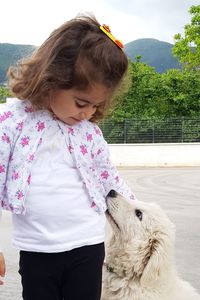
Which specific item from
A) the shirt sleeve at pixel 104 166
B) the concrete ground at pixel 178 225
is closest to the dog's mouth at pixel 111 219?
the shirt sleeve at pixel 104 166

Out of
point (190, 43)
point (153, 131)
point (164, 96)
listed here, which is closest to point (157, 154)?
point (153, 131)

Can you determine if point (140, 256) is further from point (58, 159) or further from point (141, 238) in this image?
point (58, 159)

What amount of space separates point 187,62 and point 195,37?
1.74m

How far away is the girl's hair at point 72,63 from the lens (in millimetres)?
2105

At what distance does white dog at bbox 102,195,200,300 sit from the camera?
2.84 metres

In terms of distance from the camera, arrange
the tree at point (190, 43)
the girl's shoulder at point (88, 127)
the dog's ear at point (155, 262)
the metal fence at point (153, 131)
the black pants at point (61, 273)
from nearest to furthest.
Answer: the black pants at point (61, 273)
the girl's shoulder at point (88, 127)
the dog's ear at point (155, 262)
the metal fence at point (153, 131)
the tree at point (190, 43)

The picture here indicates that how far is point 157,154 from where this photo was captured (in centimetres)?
2175

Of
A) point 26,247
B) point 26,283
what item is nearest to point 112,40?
point 26,247

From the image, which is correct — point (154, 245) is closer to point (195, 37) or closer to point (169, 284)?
point (169, 284)

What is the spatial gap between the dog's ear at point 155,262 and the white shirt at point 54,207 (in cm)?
62

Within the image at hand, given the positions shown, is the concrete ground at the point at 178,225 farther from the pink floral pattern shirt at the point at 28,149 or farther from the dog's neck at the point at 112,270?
the pink floral pattern shirt at the point at 28,149

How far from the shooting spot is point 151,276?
280 centimetres

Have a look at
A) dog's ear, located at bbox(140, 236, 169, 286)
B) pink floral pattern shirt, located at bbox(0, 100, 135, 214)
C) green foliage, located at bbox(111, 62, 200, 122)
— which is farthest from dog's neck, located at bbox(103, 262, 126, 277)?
green foliage, located at bbox(111, 62, 200, 122)

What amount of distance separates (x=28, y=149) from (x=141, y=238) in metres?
1.10
